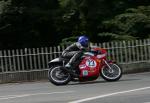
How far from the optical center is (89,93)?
16312mm

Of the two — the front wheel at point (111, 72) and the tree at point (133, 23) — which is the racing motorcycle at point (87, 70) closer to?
the front wheel at point (111, 72)

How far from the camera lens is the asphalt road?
14615 millimetres

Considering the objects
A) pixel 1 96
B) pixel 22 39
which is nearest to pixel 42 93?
pixel 1 96

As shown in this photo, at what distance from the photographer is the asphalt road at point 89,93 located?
14615mm

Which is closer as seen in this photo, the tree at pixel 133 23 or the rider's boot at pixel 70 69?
the rider's boot at pixel 70 69

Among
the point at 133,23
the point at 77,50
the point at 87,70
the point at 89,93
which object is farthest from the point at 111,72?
the point at 133,23

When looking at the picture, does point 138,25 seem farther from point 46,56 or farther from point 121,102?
point 121,102

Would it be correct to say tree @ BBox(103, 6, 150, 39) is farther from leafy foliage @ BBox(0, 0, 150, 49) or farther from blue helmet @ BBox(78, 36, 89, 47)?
blue helmet @ BBox(78, 36, 89, 47)

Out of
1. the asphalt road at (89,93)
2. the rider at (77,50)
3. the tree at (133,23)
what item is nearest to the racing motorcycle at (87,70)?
the rider at (77,50)

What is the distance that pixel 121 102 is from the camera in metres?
13.8

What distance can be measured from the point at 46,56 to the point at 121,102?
32.5 ft

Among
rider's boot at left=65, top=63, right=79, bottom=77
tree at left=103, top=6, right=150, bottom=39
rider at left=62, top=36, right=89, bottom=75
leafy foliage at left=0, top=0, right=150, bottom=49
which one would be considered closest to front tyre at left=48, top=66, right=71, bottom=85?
rider's boot at left=65, top=63, right=79, bottom=77

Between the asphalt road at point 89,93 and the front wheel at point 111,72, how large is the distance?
0.77 feet

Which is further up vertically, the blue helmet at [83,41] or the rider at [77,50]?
the blue helmet at [83,41]
